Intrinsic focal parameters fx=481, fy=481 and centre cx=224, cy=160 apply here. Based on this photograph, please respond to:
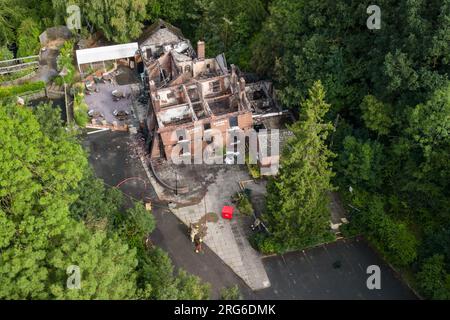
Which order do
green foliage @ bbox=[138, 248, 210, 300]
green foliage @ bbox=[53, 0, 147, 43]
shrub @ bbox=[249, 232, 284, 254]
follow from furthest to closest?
green foliage @ bbox=[53, 0, 147, 43] < shrub @ bbox=[249, 232, 284, 254] < green foliage @ bbox=[138, 248, 210, 300]

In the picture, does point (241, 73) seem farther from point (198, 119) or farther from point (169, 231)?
point (169, 231)

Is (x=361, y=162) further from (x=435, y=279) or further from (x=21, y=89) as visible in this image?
(x=21, y=89)

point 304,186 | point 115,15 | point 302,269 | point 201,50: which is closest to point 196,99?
point 201,50

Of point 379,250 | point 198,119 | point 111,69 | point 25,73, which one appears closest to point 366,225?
point 379,250

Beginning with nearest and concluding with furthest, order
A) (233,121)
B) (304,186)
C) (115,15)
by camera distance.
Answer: (304,186) < (233,121) < (115,15)

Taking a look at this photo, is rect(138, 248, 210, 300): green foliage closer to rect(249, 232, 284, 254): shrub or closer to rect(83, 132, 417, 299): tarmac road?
rect(83, 132, 417, 299): tarmac road

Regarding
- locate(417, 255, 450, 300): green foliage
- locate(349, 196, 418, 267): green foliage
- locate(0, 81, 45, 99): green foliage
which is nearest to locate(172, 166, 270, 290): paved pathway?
locate(349, 196, 418, 267): green foliage

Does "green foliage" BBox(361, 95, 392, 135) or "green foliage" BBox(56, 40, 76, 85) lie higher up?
"green foliage" BBox(56, 40, 76, 85)
